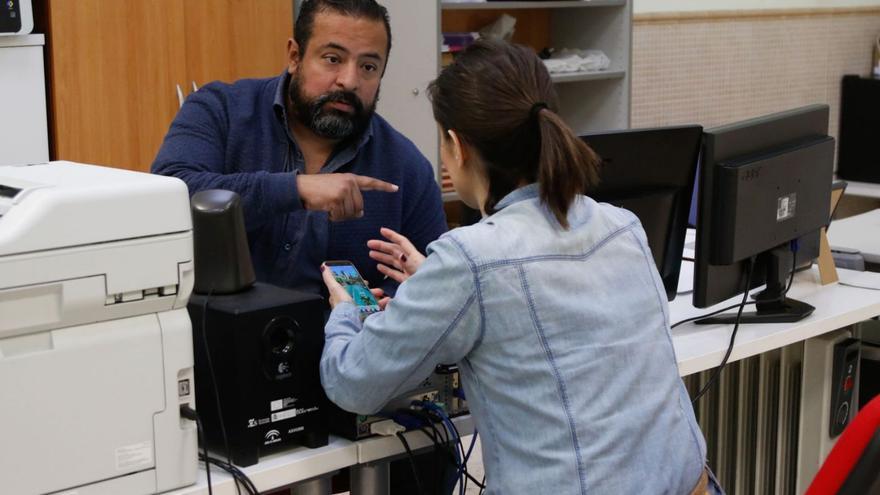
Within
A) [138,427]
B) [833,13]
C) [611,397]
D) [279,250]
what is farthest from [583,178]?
[833,13]

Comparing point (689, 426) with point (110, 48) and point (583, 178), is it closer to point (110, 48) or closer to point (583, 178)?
point (583, 178)

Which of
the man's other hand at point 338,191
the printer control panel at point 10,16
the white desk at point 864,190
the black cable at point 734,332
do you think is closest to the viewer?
the man's other hand at point 338,191

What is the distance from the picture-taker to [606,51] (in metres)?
4.60

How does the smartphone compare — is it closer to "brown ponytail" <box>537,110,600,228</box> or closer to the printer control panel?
"brown ponytail" <box>537,110,600,228</box>

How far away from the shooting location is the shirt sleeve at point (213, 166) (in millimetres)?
2045

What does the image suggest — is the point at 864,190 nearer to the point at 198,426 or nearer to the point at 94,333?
the point at 198,426

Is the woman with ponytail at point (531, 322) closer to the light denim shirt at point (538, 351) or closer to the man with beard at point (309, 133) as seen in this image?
the light denim shirt at point (538, 351)

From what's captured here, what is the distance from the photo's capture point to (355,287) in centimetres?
181

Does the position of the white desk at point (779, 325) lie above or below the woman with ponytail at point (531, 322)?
below

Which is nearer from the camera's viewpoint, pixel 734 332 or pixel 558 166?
pixel 558 166

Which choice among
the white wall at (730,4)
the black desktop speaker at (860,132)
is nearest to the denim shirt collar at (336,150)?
the white wall at (730,4)

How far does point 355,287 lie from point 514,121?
0.45m

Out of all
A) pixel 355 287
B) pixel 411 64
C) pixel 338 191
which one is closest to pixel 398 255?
pixel 355 287

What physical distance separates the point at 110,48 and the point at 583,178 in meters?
1.94
